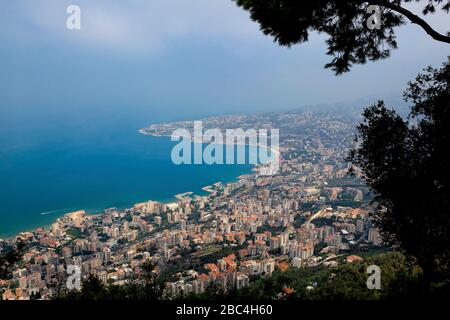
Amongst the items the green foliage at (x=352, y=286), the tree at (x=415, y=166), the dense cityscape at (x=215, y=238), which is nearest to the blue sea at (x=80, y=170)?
the dense cityscape at (x=215, y=238)

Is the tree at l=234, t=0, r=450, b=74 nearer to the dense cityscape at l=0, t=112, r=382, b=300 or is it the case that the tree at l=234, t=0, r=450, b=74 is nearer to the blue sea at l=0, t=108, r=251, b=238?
the dense cityscape at l=0, t=112, r=382, b=300

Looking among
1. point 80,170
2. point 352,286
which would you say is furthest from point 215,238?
point 80,170

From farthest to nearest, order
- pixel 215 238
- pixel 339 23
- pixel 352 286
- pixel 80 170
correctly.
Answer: pixel 80 170 → pixel 215 238 → pixel 352 286 → pixel 339 23

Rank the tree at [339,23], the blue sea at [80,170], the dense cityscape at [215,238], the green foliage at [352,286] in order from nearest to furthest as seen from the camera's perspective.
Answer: the tree at [339,23] → the green foliage at [352,286] → the dense cityscape at [215,238] → the blue sea at [80,170]

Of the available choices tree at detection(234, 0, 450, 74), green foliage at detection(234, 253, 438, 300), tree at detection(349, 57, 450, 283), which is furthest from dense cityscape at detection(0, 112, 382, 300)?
tree at detection(234, 0, 450, 74)

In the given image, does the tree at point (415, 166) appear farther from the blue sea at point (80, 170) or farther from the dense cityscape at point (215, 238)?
the blue sea at point (80, 170)

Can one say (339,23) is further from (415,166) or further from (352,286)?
(352,286)
